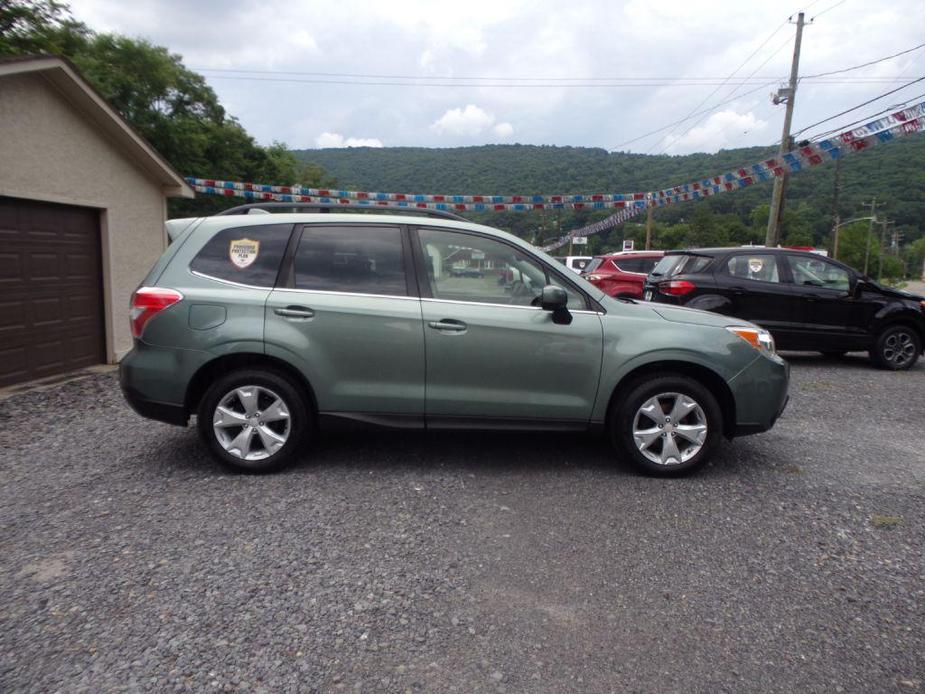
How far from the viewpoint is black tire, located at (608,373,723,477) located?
4.37m

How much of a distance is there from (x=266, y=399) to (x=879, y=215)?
74402 mm

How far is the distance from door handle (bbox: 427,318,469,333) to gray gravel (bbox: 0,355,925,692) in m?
1.01

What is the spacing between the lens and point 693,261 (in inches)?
377

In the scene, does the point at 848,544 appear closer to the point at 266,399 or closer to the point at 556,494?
the point at 556,494

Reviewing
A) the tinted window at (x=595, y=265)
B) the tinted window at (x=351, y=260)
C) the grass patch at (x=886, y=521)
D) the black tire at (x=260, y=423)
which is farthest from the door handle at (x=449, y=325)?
the tinted window at (x=595, y=265)

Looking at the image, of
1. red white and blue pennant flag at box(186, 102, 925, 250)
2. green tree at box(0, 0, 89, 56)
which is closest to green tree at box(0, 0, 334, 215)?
green tree at box(0, 0, 89, 56)

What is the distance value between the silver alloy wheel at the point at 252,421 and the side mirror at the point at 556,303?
1.85 m

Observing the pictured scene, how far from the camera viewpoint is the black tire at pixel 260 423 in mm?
4273

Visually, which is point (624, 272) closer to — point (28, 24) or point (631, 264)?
point (631, 264)

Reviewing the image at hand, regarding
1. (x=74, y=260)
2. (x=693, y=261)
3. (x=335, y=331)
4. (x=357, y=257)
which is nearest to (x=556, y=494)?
(x=335, y=331)

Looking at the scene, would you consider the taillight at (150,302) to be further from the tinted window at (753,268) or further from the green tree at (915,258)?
the green tree at (915,258)

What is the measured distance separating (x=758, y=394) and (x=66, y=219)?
841cm

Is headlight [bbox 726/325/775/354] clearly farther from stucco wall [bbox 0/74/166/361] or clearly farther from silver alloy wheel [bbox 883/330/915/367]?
stucco wall [bbox 0/74/166/361]

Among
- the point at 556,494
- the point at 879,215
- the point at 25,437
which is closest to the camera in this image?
the point at 556,494
